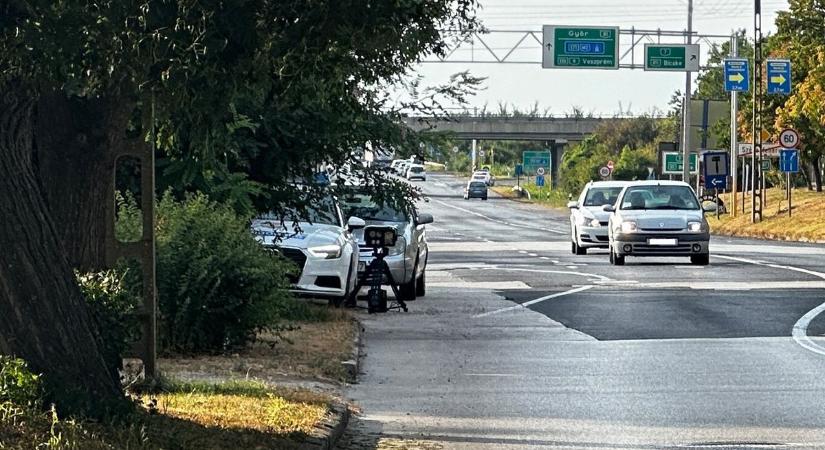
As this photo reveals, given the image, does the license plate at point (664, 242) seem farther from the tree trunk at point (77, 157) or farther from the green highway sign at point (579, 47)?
the green highway sign at point (579, 47)

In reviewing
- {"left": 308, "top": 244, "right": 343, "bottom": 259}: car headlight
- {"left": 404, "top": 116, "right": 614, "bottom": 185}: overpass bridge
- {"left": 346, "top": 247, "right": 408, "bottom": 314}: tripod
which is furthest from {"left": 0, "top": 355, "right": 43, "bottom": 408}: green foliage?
{"left": 404, "top": 116, "right": 614, "bottom": 185}: overpass bridge

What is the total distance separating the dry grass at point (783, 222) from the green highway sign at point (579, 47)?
715cm

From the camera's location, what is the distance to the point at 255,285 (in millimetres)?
13617

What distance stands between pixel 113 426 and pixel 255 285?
215 inches

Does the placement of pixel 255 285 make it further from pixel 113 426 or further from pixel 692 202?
pixel 692 202

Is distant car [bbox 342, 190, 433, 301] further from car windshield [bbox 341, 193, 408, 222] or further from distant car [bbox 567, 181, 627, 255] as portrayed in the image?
distant car [bbox 567, 181, 627, 255]

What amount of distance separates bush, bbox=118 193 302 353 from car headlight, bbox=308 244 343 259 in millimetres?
4314

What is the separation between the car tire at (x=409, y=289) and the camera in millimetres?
21764

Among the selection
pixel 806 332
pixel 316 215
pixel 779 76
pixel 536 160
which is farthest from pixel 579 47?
pixel 536 160

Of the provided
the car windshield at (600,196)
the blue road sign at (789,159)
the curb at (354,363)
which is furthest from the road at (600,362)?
the blue road sign at (789,159)

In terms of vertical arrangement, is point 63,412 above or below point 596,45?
below

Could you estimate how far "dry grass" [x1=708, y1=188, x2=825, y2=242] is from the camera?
49.2 meters

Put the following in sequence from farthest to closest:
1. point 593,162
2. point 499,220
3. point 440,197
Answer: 1. point 440,197
2. point 593,162
3. point 499,220

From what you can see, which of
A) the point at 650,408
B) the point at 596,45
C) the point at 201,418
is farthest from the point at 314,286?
the point at 596,45
